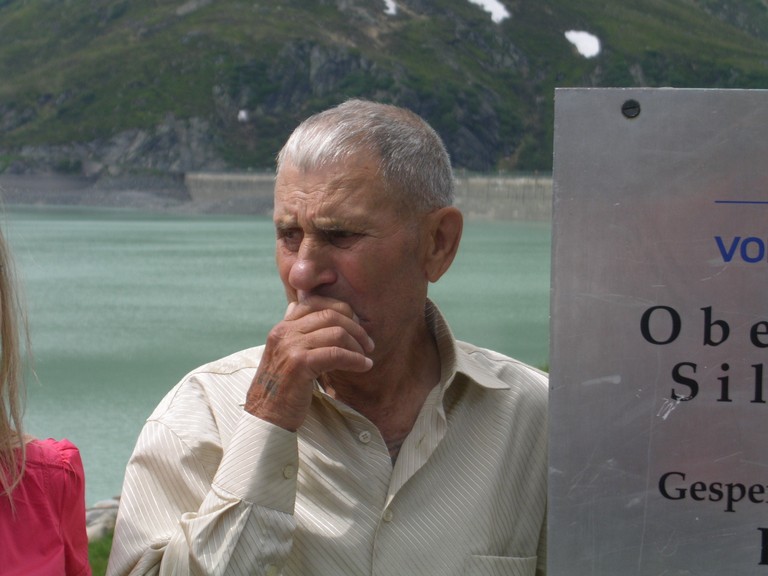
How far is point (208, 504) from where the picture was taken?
168 cm

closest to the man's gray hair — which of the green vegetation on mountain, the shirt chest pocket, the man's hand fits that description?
the man's hand

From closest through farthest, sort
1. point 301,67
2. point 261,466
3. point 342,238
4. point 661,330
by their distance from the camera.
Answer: point 661,330 < point 261,466 < point 342,238 < point 301,67

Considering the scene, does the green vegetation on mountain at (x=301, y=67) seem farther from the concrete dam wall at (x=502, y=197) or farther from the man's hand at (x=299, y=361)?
the man's hand at (x=299, y=361)

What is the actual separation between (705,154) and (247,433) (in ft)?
2.52

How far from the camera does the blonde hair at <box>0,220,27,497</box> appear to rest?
1.73m

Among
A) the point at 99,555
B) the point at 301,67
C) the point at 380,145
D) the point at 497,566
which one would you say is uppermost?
the point at 301,67

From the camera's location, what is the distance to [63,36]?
113750mm

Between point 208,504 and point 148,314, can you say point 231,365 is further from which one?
point 148,314

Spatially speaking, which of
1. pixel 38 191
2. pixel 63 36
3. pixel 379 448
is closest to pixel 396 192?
pixel 379 448

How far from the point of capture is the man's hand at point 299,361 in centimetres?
171

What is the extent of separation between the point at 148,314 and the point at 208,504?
69.3 feet

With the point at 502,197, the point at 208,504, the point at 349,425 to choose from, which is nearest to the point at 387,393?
the point at 349,425

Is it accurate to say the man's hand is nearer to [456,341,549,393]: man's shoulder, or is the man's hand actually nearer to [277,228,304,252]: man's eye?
[277,228,304,252]: man's eye

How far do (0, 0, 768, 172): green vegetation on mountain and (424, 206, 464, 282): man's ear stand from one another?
91.4m
